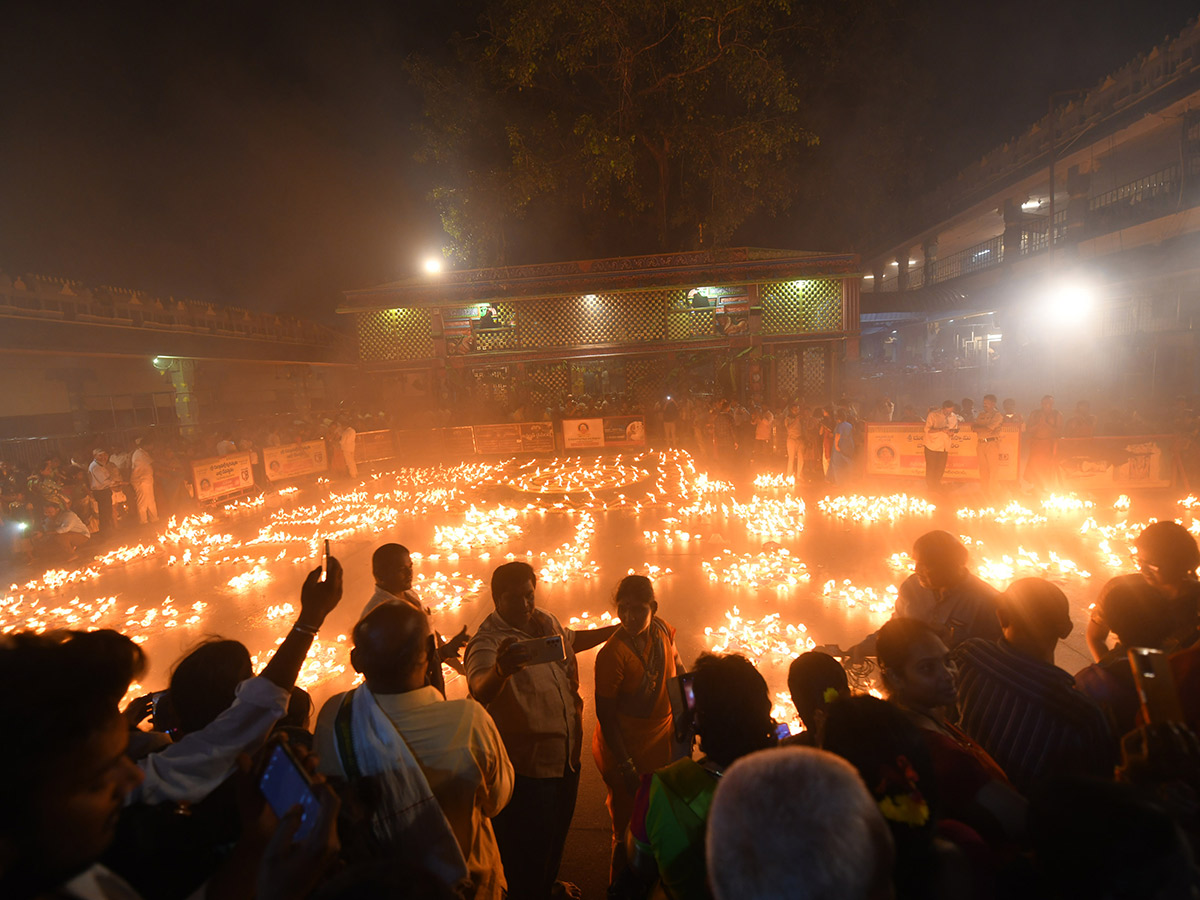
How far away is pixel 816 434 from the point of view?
12336mm

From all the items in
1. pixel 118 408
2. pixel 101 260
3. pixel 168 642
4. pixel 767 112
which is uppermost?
pixel 767 112

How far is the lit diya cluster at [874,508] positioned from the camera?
941 centimetres

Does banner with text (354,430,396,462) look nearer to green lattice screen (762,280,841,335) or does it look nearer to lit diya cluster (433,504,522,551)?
lit diya cluster (433,504,522,551)

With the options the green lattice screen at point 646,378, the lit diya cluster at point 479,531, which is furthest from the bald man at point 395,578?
the green lattice screen at point 646,378

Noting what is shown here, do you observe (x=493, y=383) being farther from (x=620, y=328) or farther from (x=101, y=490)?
(x=101, y=490)

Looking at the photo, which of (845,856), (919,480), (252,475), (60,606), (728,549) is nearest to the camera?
(845,856)

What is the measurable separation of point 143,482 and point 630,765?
1240cm

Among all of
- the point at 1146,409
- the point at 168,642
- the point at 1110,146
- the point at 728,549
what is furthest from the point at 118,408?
the point at 1110,146

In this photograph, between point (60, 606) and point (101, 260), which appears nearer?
point (60, 606)

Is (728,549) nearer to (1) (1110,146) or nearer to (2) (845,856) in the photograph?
(2) (845,856)

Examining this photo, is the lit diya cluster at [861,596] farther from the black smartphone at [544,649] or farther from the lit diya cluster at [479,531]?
the lit diya cluster at [479,531]

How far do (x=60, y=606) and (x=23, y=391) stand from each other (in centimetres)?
1064

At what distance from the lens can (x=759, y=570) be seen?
721 centimetres

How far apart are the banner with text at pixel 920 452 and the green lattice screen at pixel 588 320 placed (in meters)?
9.88
